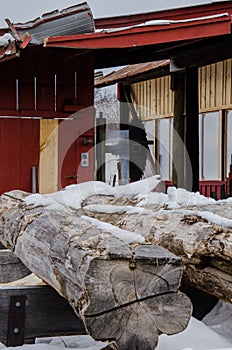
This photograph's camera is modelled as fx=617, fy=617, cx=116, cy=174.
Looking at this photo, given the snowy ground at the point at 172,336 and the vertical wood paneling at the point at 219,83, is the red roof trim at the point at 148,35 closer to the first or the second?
the snowy ground at the point at 172,336

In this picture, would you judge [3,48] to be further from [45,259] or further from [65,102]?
[45,259]

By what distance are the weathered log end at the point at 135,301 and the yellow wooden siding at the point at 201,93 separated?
9.38 meters

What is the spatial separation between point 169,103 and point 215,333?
33.7 ft

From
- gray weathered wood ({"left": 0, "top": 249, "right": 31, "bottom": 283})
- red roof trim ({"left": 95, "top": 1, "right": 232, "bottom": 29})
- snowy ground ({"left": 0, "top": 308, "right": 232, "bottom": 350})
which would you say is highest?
red roof trim ({"left": 95, "top": 1, "right": 232, "bottom": 29})

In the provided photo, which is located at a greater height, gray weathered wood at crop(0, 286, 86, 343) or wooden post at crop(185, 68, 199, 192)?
wooden post at crop(185, 68, 199, 192)

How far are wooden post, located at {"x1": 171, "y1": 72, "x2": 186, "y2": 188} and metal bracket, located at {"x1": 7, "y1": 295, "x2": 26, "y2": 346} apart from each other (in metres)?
7.75

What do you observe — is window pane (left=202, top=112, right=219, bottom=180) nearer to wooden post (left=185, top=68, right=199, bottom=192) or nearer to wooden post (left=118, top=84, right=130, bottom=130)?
wooden post (left=185, top=68, right=199, bottom=192)

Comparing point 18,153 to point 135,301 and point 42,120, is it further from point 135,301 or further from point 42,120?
point 135,301

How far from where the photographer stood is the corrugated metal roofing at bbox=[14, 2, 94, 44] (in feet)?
26.9

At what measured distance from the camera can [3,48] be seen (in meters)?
8.43

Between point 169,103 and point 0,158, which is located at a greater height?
point 169,103

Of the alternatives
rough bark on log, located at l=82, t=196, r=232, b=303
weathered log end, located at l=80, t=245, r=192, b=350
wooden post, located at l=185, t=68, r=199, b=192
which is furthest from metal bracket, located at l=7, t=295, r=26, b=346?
wooden post, located at l=185, t=68, r=199, b=192

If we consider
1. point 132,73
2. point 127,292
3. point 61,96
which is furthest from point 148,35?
point 132,73

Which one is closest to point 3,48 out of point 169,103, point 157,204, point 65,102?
point 65,102
